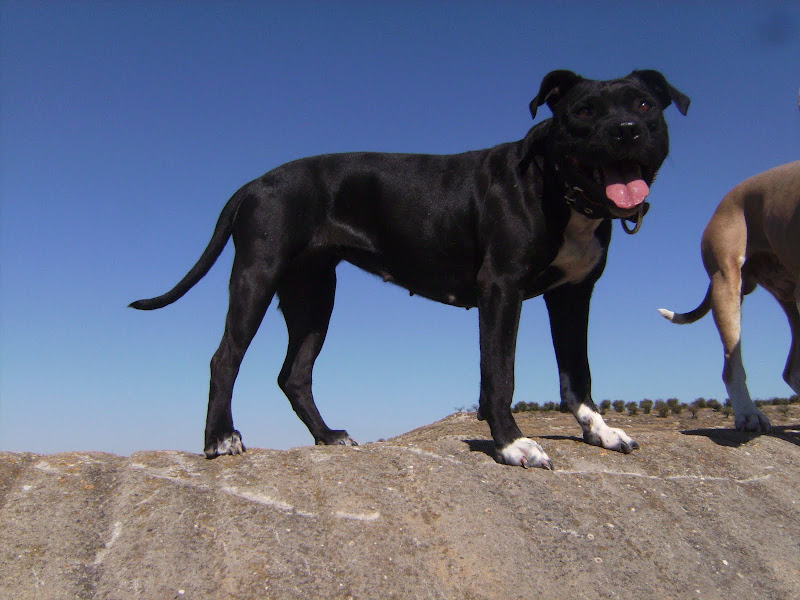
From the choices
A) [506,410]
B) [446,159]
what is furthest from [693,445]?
[446,159]

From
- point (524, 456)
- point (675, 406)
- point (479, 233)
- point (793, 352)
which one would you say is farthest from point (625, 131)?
point (675, 406)

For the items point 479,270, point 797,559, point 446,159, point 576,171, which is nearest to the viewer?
point 797,559

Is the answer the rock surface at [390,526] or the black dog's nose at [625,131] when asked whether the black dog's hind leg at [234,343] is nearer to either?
the rock surface at [390,526]

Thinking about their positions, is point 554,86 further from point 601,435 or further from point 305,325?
point 305,325

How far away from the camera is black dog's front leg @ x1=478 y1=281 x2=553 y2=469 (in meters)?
4.57

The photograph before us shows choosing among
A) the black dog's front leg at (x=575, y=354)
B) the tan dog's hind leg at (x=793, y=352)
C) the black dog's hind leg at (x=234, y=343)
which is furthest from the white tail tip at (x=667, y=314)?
the black dog's hind leg at (x=234, y=343)

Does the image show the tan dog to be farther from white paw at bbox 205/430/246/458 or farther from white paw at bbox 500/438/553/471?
white paw at bbox 205/430/246/458

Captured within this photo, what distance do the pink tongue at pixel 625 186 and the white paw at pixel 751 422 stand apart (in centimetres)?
265

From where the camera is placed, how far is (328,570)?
3412 mm

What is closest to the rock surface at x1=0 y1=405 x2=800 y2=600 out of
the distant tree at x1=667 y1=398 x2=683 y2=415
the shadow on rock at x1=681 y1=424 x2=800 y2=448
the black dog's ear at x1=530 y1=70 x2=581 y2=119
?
the shadow on rock at x1=681 y1=424 x2=800 y2=448

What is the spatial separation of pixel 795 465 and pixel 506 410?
97.1 inches

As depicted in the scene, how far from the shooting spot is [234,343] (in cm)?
504

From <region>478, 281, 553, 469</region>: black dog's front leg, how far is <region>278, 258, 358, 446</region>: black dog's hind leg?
4.88 ft

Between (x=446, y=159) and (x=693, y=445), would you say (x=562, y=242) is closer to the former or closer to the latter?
(x=446, y=159)
